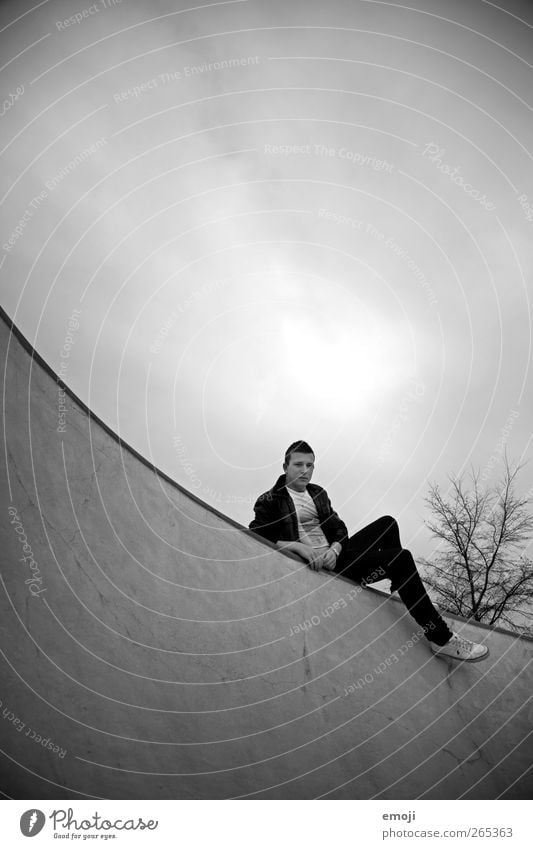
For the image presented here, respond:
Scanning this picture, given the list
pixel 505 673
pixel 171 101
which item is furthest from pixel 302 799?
pixel 171 101

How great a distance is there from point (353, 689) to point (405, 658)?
584mm

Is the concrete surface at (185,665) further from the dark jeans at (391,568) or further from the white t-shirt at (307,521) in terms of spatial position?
the white t-shirt at (307,521)

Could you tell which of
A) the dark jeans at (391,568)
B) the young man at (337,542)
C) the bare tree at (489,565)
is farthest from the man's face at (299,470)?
the bare tree at (489,565)

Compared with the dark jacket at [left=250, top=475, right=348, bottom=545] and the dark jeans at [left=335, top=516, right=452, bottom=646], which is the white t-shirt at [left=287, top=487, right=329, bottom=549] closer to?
the dark jacket at [left=250, top=475, right=348, bottom=545]

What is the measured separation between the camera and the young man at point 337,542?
12.0ft

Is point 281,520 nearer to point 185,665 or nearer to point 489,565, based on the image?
point 185,665

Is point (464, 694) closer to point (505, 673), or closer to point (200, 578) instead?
point (505, 673)

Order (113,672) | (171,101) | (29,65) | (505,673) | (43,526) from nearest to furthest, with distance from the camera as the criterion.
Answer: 1. (113,672)
2. (43,526)
3. (505,673)
4. (29,65)
5. (171,101)

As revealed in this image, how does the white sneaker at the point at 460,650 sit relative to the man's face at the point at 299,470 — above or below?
below

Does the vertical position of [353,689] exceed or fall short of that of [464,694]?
it falls short

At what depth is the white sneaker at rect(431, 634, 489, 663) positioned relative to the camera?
3.58 m

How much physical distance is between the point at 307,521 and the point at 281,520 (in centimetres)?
35

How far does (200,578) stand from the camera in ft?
11.0

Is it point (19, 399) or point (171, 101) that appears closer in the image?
point (19, 399)
